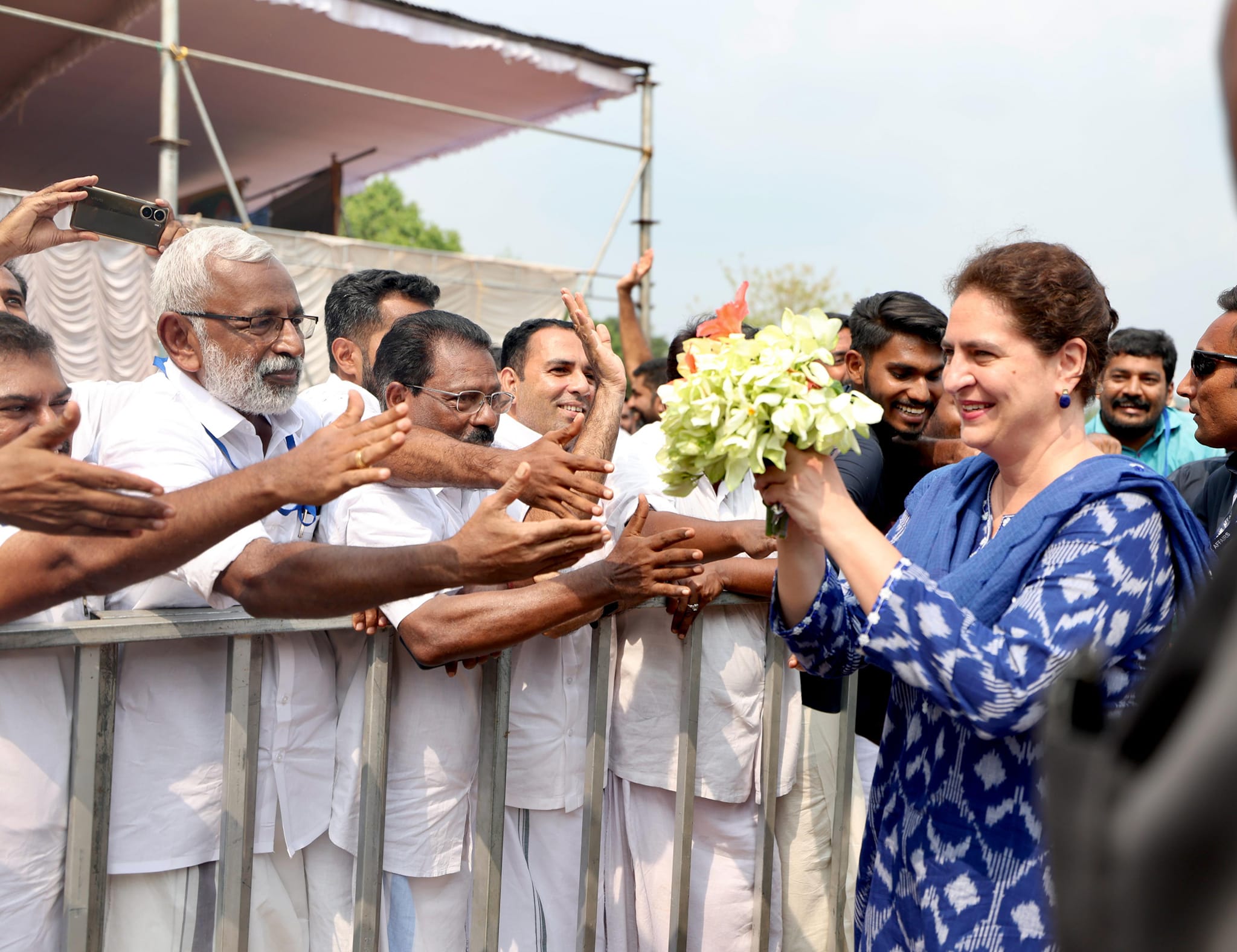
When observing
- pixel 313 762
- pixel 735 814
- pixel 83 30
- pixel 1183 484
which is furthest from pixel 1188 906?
pixel 83 30

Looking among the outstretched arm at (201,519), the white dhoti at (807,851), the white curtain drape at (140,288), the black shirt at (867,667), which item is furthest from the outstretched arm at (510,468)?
the white curtain drape at (140,288)

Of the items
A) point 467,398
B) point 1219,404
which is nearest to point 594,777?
point 467,398

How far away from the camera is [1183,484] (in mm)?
4312

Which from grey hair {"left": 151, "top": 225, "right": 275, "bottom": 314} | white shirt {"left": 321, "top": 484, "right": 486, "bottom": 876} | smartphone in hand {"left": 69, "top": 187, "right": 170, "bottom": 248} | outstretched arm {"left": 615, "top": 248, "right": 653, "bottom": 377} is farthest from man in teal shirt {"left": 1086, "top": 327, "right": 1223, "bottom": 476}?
smartphone in hand {"left": 69, "top": 187, "right": 170, "bottom": 248}

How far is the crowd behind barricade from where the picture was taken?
2.15 meters

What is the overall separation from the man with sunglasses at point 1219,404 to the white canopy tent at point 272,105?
892cm

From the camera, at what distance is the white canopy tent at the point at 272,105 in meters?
10.6

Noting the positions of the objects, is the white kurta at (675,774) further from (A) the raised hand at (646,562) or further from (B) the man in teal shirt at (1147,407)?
(B) the man in teal shirt at (1147,407)

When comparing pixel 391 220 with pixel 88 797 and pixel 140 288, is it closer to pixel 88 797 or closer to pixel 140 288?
pixel 140 288

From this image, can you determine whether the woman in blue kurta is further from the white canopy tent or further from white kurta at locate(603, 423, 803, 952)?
the white canopy tent

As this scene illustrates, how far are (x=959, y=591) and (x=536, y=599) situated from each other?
1093mm

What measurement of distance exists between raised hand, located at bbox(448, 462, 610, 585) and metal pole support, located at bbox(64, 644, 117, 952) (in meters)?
0.86

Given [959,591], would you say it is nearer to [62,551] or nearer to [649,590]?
[649,590]

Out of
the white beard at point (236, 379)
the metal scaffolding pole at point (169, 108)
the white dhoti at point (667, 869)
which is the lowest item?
the white dhoti at point (667, 869)
